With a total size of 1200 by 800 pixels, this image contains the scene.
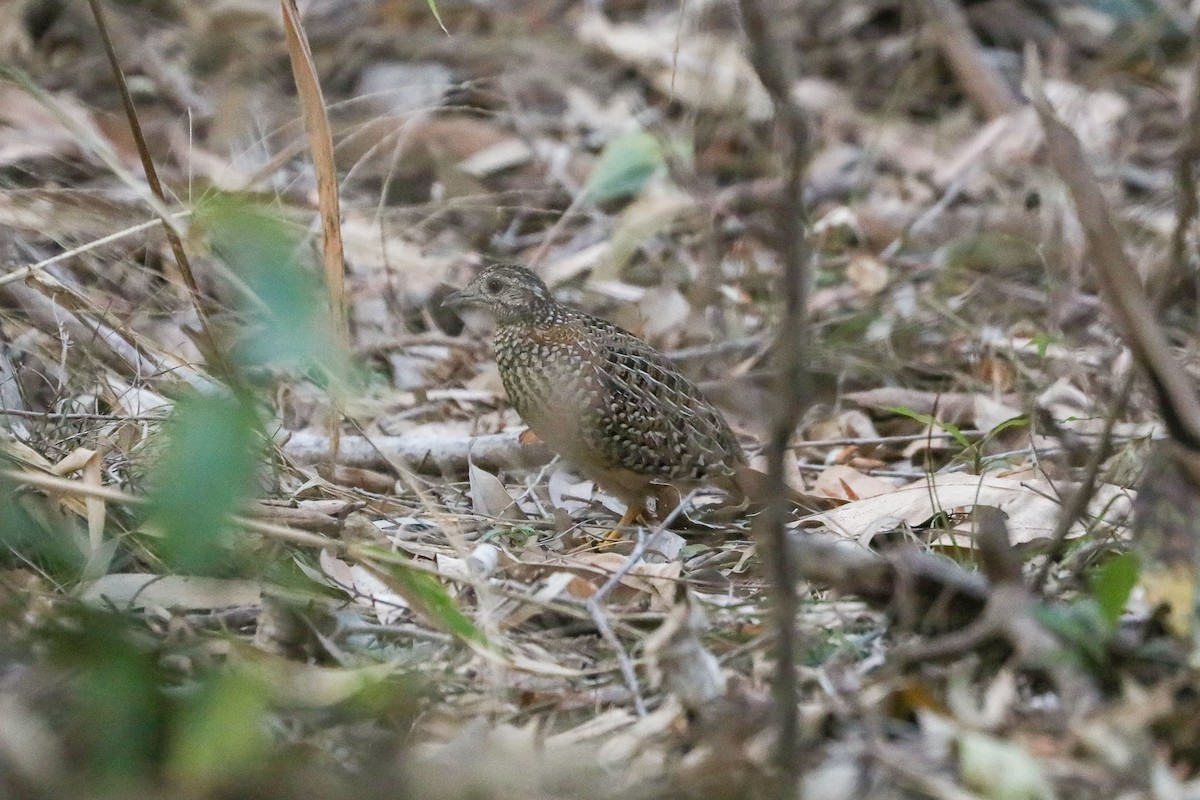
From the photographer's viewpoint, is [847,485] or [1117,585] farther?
[847,485]

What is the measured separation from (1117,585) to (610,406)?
2011 mm

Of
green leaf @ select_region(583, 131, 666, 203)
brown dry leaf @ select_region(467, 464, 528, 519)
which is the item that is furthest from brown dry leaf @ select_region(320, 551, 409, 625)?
green leaf @ select_region(583, 131, 666, 203)

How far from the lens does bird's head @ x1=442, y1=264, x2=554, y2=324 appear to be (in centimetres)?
482

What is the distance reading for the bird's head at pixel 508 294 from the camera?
4.82 m

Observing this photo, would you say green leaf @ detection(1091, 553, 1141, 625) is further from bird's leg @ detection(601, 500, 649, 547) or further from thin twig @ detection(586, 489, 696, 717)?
bird's leg @ detection(601, 500, 649, 547)

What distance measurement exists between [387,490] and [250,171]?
208 centimetres

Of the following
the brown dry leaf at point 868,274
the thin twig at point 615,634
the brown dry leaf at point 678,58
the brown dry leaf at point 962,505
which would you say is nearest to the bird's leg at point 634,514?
the brown dry leaf at point 962,505

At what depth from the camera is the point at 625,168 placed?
670 cm

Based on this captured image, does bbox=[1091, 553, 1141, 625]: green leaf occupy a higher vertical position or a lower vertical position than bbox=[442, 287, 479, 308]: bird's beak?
lower

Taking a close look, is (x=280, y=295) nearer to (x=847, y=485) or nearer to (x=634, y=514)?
(x=634, y=514)

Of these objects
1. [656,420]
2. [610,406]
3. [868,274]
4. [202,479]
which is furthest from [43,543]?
[868,274]

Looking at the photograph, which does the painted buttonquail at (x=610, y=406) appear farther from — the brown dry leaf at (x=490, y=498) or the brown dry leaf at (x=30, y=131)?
the brown dry leaf at (x=30, y=131)

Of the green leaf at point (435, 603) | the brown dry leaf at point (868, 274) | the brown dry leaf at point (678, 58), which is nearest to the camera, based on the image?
the green leaf at point (435, 603)

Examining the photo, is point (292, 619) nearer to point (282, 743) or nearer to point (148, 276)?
point (282, 743)
